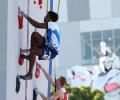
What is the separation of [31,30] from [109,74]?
49.4ft

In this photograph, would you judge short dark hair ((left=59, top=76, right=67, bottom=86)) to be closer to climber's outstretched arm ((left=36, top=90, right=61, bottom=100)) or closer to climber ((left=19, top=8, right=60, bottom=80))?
climber's outstretched arm ((left=36, top=90, right=61, bottom=100))

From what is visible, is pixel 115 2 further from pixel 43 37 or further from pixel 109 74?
pixel 43 37

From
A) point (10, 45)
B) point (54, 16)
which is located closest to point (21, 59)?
point (10, 45)

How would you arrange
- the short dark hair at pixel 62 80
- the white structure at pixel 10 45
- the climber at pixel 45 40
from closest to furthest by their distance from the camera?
the white structure at pixel 10 45
the climber at pixel 45 40
the short dark hair at pixel 62 80

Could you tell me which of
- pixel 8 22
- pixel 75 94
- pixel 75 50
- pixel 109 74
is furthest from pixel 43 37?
pixel 75 50

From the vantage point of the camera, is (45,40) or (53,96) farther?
(53,96)

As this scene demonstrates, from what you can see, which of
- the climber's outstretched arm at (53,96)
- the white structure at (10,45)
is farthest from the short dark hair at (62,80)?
the white structure at (10,45)

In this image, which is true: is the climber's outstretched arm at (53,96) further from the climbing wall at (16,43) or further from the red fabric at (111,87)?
the red fabric at (111,87)

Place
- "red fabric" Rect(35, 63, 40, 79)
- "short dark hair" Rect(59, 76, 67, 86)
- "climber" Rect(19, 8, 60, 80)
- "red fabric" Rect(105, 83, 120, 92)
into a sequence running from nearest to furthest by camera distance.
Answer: "climber" Rect(19, 8, 60, 80) → "short dark hair" Rect(59, 76, 67, 86) → "red fabric" Rect(35, 63, 40, 79) → "red fabric" Rect(105, 83, 120, 92)

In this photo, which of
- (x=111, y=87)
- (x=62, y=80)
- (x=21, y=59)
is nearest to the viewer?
(x=21, y=59)

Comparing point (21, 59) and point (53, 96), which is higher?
point (21, 59)

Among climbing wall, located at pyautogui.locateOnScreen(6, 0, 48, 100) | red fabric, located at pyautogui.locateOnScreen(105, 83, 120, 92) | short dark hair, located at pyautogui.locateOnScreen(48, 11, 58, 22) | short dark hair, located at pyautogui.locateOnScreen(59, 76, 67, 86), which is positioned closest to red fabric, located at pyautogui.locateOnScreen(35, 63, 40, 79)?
climbing wall, located at pyautogui.locateOnScreen(6, 0, 48, 100)

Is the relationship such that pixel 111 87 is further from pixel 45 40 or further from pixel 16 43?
pixel 16 43

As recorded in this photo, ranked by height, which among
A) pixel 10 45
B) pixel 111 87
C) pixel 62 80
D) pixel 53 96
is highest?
pixel 10 45
